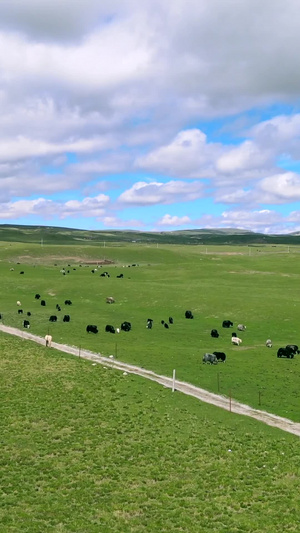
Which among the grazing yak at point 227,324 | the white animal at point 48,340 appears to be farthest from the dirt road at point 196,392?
the grazing yak at point 227,324

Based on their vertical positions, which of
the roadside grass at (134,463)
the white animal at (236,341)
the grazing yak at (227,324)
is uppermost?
the grazing yak at (227,324)

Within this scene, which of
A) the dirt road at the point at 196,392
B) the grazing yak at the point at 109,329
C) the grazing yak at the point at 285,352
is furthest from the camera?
the grazing yak at the point at 109,329

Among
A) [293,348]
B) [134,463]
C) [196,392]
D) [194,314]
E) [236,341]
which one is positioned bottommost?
[134,463]

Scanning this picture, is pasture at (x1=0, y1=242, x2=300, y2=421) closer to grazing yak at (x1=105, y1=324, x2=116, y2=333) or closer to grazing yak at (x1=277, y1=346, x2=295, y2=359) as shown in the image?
grazing yak at (x1=277, y1=346, x2=295, y2=359)

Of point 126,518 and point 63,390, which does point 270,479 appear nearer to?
point 126,518

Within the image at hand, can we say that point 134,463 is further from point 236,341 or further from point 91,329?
point 91,329

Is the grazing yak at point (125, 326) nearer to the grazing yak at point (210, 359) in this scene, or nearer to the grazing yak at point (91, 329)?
the grazing yak at point (91, 329)

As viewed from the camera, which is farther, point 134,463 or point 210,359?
point 210,359

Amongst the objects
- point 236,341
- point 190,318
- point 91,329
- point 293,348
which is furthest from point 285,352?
point 91,329
